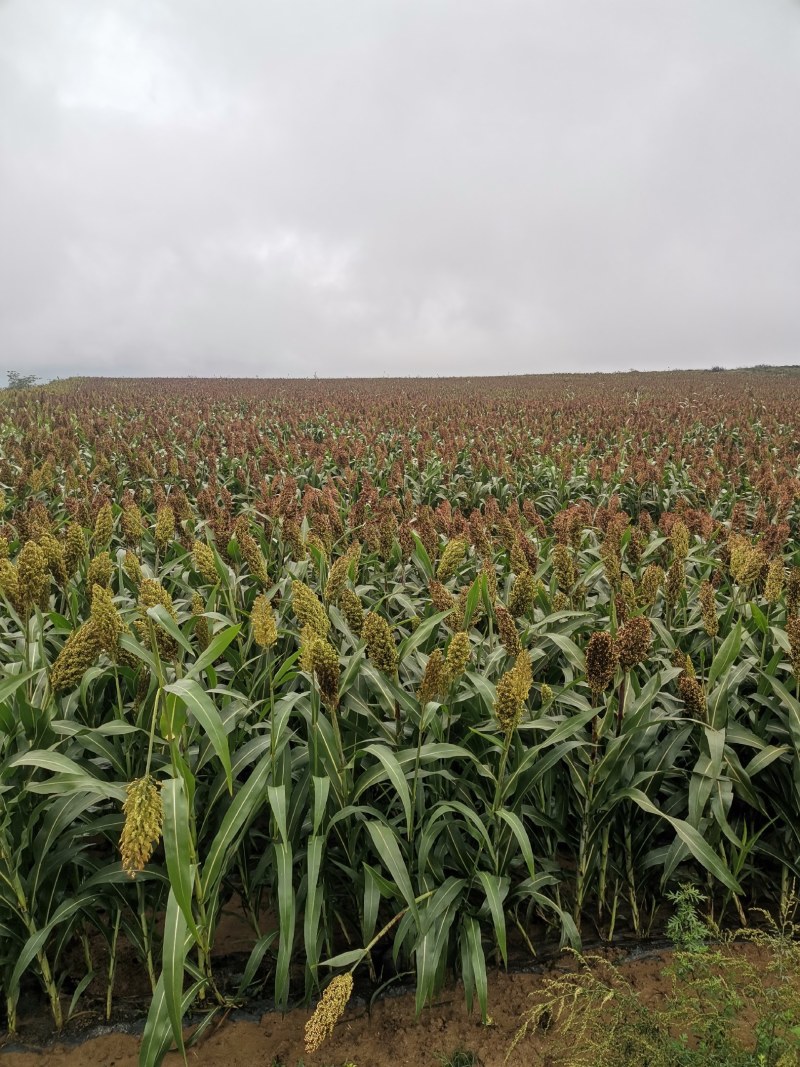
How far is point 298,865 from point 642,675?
1886 mm

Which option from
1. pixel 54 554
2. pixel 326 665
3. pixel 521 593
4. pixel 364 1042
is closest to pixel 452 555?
pixel 521 593

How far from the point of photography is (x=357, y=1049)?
1.95 m

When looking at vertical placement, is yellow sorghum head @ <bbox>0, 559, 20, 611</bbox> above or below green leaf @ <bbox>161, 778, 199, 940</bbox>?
above

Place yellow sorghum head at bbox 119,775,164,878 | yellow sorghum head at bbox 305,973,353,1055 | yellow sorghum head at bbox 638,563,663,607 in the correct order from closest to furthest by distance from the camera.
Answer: yellow sorghum head at bbox 119,775,164,878 < yellow sorghum head at bbox 305,973,353,1055 < yellow sorghum head at bbox 638,563,663,607

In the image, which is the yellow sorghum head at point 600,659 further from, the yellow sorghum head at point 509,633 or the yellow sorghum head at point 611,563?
the yellow sorghum head at point 611,563

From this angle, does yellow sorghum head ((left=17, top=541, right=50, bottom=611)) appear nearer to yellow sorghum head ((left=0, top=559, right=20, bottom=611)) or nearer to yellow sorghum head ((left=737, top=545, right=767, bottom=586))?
yellow sorghum head ((left=0, top=559, right=20, bottom=611))

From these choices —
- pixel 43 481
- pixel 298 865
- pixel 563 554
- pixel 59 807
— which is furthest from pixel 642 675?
pixel 43 481

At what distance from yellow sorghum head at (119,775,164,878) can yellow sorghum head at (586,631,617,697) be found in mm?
1223

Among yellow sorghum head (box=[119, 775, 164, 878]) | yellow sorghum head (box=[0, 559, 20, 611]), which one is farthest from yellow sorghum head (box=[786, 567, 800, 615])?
yellow sorghum head (box=[0, 559, 20, 611])

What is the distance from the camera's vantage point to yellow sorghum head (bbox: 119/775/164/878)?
107cm

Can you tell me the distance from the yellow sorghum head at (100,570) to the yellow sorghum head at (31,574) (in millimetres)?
338

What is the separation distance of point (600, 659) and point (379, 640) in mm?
685

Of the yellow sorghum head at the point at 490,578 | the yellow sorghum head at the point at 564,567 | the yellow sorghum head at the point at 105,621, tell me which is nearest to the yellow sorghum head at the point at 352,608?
the yellow sorghum head at the point at 105,621

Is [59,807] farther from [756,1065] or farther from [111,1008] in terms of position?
[756,1065]
